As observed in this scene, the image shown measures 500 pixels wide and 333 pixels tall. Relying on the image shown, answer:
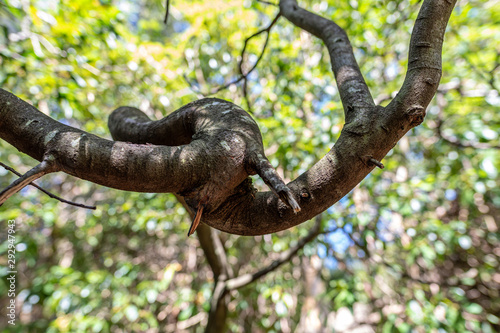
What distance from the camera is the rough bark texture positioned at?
814 millimetres

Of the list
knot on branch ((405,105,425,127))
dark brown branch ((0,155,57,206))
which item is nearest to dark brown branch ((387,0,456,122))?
knot on branch ((405,105,425,127))

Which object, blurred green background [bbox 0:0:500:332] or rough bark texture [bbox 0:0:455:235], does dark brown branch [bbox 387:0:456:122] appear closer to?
rough bark texture [bbox 0:0:455:235]

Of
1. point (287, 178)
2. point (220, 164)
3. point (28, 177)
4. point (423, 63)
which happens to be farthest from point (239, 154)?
point (287, 178)

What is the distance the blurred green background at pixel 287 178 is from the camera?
270cm

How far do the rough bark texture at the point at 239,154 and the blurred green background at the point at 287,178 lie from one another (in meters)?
1.60

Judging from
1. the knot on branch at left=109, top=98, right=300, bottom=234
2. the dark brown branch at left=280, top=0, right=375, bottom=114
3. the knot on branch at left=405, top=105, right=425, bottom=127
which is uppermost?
the dark brown branch at left=280, top=0, right=375, bottom=114

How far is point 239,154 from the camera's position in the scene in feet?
3.01

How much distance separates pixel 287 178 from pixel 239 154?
2.42 metres

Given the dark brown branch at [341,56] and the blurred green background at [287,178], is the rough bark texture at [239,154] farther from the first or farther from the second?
the blurred green background at [287,178]

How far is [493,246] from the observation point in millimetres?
3928

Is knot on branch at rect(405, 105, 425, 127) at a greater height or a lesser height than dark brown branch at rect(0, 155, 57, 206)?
lesser

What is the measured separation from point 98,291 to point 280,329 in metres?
2.18

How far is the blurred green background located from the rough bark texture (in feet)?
5.25

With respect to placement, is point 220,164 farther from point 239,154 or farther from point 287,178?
point 287,178
